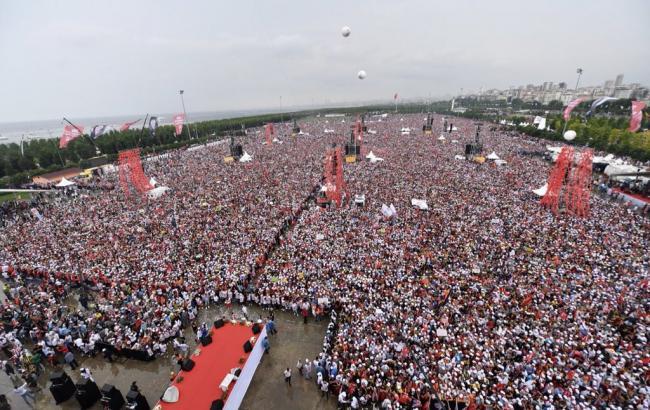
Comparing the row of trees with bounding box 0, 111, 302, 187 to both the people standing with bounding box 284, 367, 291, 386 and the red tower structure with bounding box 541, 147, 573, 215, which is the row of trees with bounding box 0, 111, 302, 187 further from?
the red tower structure with bounding box 541, 147, 573, 215

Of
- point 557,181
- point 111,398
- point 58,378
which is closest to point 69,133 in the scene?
point 58,378

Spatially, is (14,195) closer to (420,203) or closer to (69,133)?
(69,133)

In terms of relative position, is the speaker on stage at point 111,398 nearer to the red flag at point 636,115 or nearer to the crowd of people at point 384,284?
the crowd of people at point 384,284

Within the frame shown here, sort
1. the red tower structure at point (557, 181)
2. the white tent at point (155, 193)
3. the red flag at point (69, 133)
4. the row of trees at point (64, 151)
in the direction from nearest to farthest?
the red tower structure at point (557, 181)
the white tent at point (155, 193)
the red flag at point (69, 133)
the row of trees at point (64, 151)

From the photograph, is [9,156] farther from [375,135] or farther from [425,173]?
[375,135]

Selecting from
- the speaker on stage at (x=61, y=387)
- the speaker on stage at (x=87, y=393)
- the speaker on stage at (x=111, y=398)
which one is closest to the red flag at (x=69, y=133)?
the speaker on stage at (x=61, y=387)

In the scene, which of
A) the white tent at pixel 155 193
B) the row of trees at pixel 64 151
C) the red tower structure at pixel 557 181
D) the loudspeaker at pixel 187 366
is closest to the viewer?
the loudspeaker at pixel 187 366

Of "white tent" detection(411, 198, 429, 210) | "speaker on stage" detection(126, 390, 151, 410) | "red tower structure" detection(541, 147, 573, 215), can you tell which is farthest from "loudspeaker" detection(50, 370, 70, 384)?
"red tower structure" detection(541, 147, 573, 215)
